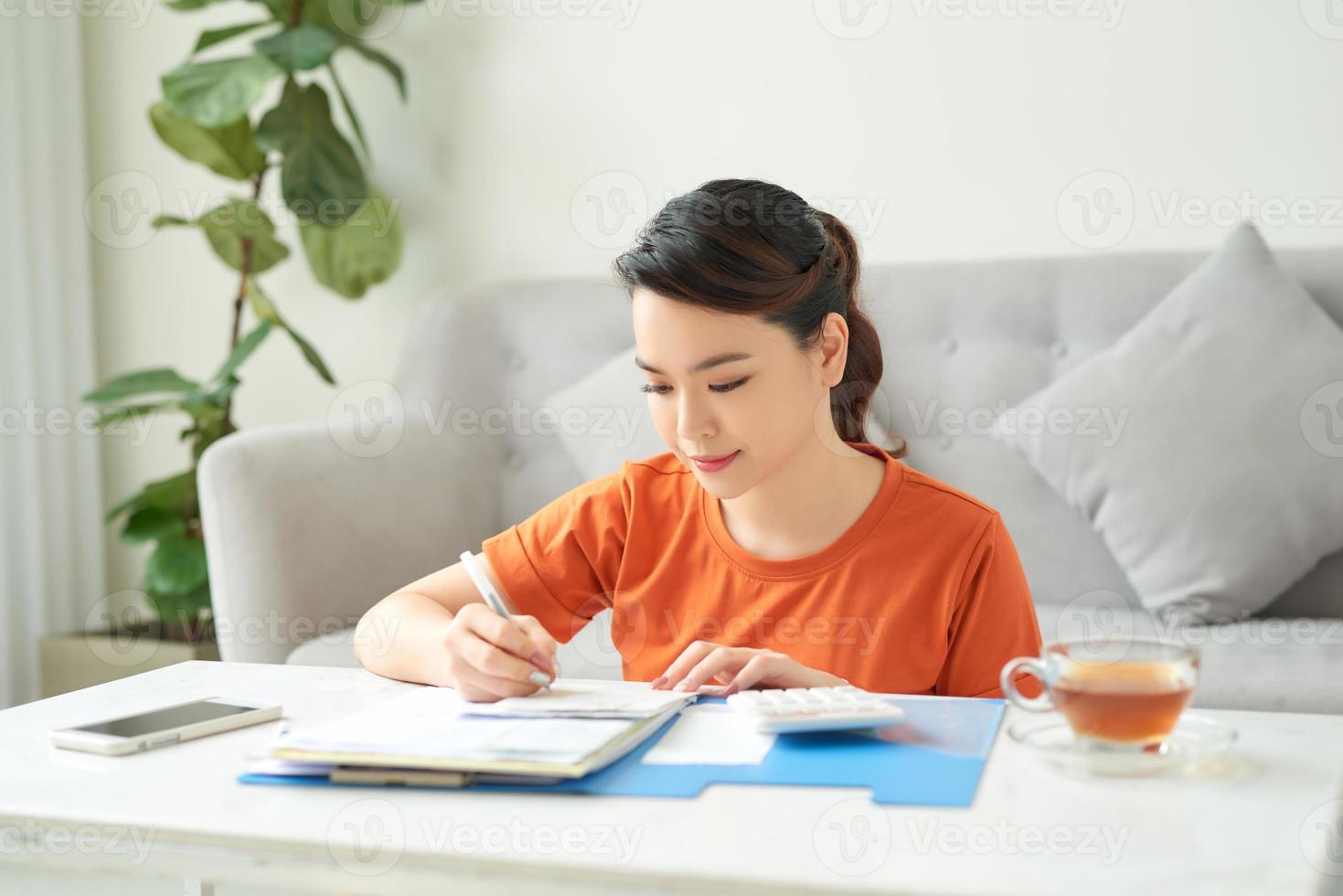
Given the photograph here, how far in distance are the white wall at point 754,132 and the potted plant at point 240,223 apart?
6.1 inches

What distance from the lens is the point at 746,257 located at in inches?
50.2

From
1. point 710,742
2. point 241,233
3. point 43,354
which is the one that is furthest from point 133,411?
point 710,742

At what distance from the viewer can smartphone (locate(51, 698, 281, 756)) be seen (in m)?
0.93

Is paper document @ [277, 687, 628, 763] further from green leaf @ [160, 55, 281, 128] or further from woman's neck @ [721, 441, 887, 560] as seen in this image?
green leaf @ [160, 55, 281, 128]

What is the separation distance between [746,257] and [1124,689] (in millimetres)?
597

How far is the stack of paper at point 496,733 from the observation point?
0.83m

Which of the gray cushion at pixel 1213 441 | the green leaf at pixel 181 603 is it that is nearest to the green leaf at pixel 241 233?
the green leaf at pixel 181 603

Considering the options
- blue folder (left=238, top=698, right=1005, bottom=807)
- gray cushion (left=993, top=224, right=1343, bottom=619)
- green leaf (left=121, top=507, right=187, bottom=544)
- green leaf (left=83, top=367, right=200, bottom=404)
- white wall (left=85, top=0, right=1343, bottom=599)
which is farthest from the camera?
green leaf (left=121, top=507, right=187, bottom=544)

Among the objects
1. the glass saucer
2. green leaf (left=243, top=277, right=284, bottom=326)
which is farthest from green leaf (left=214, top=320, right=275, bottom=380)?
Answer: the glass saucer

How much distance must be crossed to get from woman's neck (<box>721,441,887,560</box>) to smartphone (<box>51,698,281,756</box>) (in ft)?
1.83

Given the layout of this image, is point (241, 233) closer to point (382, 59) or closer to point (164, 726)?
point (382, 59)

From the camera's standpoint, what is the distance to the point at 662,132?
9.38 feet

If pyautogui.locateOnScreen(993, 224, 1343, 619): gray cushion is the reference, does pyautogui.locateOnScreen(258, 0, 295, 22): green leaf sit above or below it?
above

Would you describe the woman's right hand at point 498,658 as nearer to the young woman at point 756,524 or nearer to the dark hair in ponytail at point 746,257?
the young woman at point 756,524
